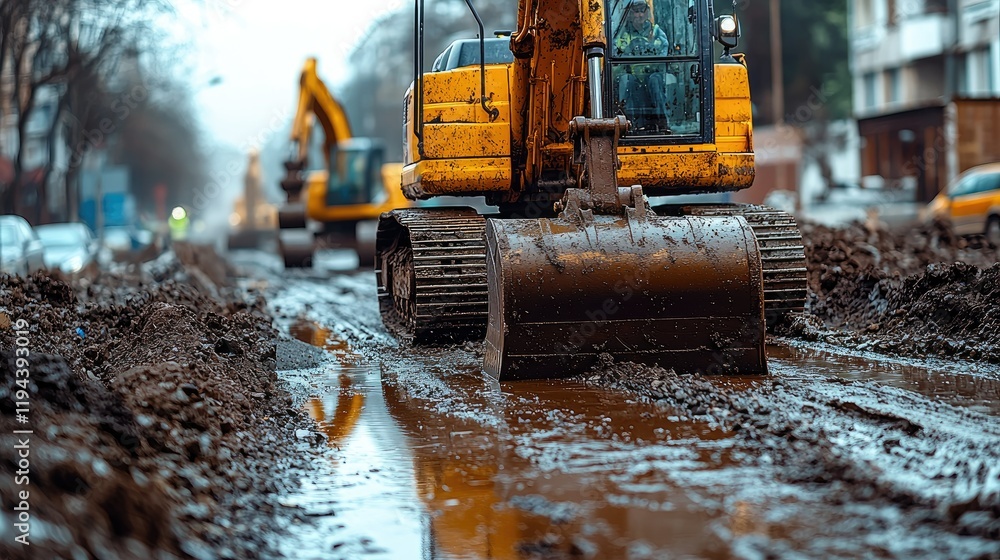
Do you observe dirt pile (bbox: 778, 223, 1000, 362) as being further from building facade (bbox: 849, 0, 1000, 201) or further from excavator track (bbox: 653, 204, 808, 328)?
building facade (bbox: 849, 0, 1000, 201)

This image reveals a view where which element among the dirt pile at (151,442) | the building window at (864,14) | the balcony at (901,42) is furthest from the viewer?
the building window at (864,14)

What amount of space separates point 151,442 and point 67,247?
73.3 feet

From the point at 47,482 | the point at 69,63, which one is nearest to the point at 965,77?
the point at 69,63

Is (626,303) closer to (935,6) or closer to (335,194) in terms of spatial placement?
(335,194)

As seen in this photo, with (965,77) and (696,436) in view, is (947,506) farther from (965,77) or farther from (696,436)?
(965,77)

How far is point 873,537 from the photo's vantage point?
13.8 ft

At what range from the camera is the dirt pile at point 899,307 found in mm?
8875

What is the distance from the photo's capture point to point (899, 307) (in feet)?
33.7

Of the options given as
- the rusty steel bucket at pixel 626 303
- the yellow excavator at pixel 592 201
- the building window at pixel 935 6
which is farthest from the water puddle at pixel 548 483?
the building window at pixel 935 6

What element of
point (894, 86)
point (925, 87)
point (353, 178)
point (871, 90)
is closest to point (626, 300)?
point (353, 178)

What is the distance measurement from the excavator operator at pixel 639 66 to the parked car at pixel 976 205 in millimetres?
13471

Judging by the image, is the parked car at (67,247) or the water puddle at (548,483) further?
the parked car at (67,247)

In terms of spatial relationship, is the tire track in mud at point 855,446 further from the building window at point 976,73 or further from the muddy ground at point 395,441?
the building window at point 976,73

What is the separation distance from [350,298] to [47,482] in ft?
43.5
